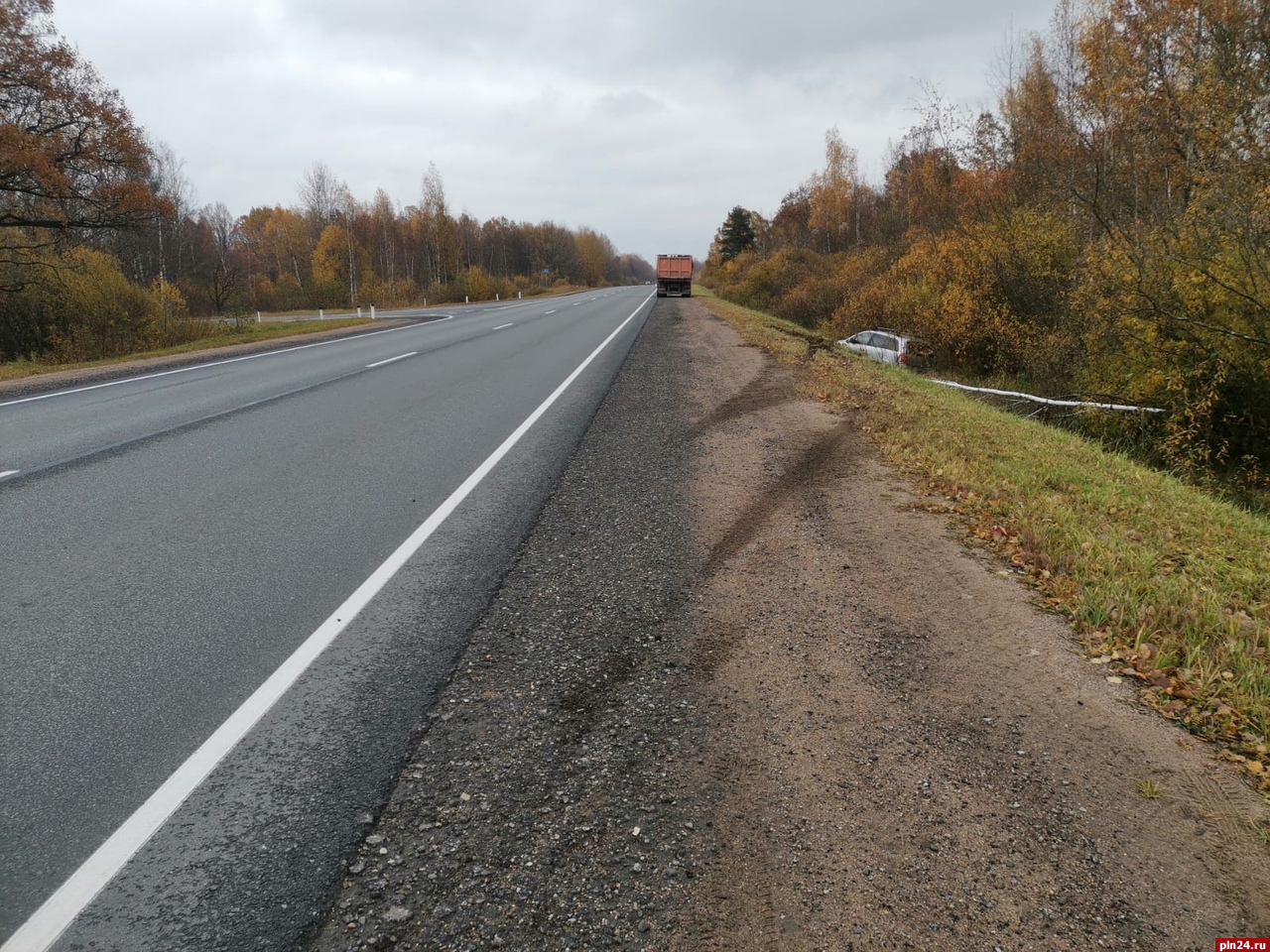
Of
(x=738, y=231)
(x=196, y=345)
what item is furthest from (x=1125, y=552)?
(x=738, y=231)

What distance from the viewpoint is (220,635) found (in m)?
3.70

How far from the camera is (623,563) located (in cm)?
478

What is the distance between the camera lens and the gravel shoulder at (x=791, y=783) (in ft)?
7.00

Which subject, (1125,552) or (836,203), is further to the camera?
(836,203)

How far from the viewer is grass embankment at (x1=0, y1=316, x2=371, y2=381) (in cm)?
1672

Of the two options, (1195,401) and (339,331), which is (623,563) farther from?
(339,331)

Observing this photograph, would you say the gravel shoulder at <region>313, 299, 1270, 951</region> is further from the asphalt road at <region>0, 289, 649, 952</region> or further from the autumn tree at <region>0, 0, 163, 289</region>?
the autumn tree at <region>0, 0, 163, 289</region>

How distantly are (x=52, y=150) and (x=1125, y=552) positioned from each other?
27368mm

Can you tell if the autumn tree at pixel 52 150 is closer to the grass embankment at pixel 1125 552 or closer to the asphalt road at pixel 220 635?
the asphalt road at pixel 220 635

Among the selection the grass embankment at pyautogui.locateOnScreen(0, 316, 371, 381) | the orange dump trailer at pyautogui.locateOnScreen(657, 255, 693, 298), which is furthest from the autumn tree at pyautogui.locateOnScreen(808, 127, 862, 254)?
the grass embankment at pyautogui.locateOnScreen(0, 316, 371, 381)

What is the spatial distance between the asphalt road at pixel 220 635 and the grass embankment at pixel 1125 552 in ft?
11.1

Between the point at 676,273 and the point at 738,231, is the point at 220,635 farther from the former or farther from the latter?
the point at 738,231

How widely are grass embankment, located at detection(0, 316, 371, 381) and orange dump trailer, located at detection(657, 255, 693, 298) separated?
27.0 meters

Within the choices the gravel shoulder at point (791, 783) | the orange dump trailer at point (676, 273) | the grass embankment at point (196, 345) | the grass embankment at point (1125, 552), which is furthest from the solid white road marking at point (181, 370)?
the orange dump trailer at point (676, 273)
